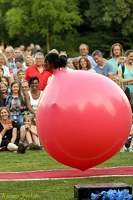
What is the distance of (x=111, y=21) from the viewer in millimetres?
52562

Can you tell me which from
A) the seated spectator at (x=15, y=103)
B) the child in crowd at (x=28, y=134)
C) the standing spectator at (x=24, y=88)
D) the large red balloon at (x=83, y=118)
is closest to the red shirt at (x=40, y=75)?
the standing spectator at (x=24, y=88)

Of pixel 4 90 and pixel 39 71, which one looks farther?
pixel 39 71

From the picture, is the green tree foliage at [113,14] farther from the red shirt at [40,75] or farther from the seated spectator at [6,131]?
the seated spectator at [6,131]

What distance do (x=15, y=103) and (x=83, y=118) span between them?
691 centimetres

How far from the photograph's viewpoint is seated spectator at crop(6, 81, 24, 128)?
578 inches

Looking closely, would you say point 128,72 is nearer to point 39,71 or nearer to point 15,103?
point 39,71

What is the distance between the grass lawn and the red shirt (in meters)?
3.44

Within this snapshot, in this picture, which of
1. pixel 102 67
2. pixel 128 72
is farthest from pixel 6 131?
pixel 128 72

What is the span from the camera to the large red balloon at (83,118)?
26.5ft

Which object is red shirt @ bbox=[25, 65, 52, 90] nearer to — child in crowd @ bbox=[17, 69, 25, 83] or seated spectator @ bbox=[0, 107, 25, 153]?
child in crowd @ bbox=[17, 69, 25, 83]

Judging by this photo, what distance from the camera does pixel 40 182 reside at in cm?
932

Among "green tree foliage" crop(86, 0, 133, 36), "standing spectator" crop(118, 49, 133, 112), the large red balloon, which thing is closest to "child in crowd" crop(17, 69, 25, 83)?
"standing spectator" crop(118, 49, 133, 112)

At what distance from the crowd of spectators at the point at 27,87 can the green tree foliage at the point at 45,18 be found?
3422 cm

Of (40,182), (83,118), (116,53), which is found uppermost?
(116,53)
